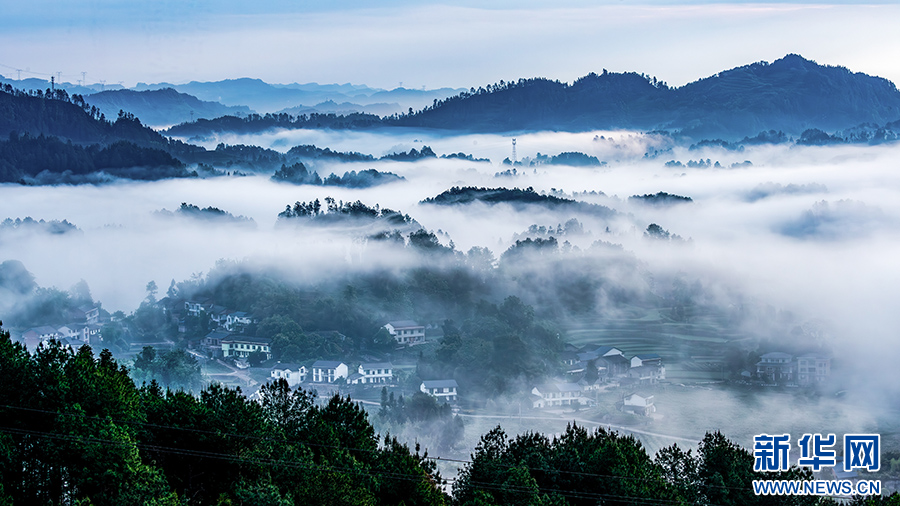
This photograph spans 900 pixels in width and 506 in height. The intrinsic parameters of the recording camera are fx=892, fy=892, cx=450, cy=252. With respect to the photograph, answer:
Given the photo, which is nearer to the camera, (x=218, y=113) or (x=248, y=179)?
(x=248, y=179)

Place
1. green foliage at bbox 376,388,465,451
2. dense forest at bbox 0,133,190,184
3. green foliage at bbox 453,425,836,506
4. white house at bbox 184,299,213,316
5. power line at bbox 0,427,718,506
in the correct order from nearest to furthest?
power line at bbox 0,427,718,506
green foliage at bbox 453,425,836,506
green foliage at bbox 376,388,465,451
white house at bbox 184,299,213,316
dense forest at bbox 0,133,190,184

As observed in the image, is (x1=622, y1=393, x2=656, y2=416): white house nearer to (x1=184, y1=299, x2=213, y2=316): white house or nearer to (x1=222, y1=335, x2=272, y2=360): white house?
(x1=222, y1=335, x2=272, y2=360): white house

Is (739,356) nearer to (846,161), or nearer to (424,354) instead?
(424,354)

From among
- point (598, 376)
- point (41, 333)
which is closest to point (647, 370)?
point (598, 376)

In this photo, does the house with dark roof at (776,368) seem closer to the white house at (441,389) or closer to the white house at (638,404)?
the white house at (638,404)

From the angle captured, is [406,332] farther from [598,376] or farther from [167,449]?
[167,449]

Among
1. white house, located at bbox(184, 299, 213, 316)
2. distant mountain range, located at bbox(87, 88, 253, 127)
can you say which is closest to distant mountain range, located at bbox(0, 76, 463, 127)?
distant mountain range, located at bbox(87, 88, 253, 127)

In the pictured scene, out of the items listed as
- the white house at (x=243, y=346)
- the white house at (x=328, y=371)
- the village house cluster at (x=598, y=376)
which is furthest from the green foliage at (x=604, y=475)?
the white house at (x=243, y=346)

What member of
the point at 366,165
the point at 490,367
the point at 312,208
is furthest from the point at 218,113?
the point at 490,367
